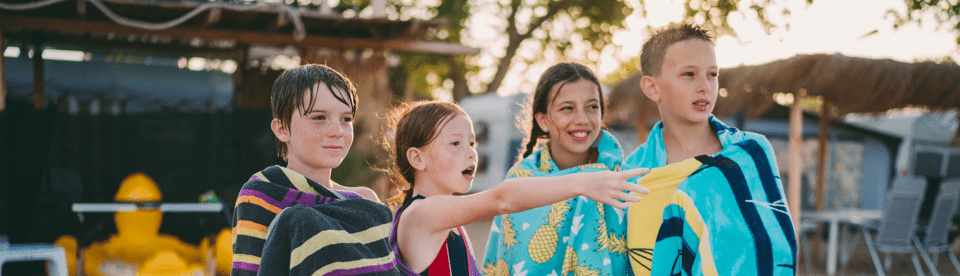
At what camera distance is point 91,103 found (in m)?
6.58

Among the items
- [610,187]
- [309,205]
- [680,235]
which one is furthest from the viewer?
[680,235]

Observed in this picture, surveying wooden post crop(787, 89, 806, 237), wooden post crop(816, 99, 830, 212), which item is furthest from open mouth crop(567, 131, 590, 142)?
wooden post crop(816, 99, 830, 212)

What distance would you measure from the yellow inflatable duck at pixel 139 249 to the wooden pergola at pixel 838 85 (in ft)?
13.2

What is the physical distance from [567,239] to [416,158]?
56 cm

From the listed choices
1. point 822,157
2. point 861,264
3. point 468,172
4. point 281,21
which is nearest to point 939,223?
point 861,264

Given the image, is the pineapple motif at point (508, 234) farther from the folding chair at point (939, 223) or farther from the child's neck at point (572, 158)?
the folding chair at point (939, 223)

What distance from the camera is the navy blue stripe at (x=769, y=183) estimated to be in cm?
150

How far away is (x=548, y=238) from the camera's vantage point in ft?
5.99

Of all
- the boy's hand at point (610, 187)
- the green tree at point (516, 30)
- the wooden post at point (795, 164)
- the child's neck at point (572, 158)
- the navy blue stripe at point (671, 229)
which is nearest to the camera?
the boy's hand at point (610, 187)

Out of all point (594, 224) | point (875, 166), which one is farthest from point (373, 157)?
point (875, 166)

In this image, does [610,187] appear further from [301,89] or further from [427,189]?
[301,89]

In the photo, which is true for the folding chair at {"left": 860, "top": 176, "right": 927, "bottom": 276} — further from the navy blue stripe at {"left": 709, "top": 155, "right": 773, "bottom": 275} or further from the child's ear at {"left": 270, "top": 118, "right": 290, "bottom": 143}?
the child's ear at {"left": 270, "top": 118, "right": 290, "bottom": 143}

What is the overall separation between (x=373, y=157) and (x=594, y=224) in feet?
13.6

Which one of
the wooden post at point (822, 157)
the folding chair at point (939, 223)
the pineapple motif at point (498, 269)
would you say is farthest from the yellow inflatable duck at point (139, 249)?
the wooden post at point (822, 157)
